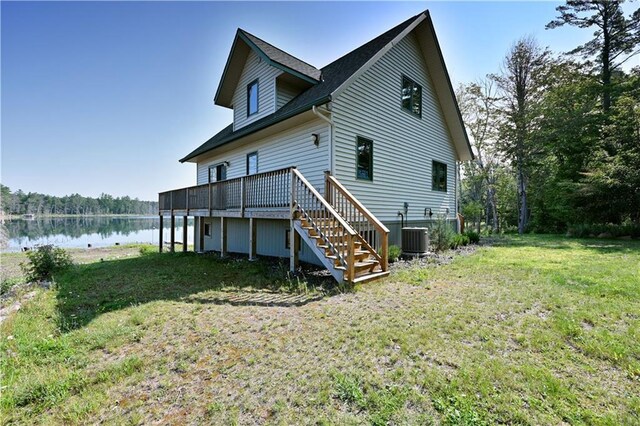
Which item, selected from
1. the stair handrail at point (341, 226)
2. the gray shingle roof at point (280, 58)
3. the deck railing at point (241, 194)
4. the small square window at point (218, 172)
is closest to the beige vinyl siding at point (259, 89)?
the gray shingle roof at point (280, 58)

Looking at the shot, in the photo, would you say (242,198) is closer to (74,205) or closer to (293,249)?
(293,249)

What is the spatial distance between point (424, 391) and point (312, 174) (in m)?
7.02

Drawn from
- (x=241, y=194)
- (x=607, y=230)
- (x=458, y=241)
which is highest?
(x=241, y=194)

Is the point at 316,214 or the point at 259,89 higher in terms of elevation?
the point at 259,89

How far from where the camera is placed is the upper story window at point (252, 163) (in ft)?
37.5

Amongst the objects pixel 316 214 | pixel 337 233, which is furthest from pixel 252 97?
pixel 337 233

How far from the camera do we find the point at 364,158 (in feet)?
31.0

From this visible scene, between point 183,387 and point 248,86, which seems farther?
point 248,86

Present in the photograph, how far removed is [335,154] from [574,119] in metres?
18.7

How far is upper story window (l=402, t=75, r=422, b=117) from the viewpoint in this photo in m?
11.1

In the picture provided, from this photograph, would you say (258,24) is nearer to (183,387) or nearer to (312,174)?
(312,174)

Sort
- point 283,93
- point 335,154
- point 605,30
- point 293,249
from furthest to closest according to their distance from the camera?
point 605,30
point 283,93
point 335,154
point 293,249

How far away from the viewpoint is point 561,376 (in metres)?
2.71

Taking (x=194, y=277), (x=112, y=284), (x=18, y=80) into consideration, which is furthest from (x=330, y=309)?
(x=18, y=80)
